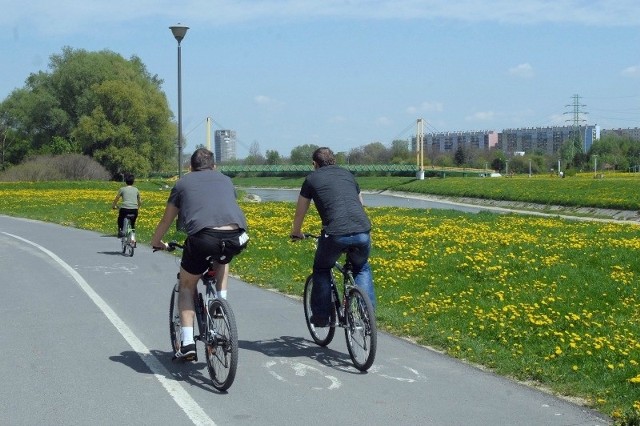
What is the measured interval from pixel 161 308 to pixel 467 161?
5801 inches

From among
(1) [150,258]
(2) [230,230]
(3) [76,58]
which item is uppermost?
(3) [76,58]

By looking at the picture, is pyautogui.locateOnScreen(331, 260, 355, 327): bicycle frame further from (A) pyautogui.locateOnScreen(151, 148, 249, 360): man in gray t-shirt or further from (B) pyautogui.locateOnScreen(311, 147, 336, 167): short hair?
(A) pyautogui.locateOnScreen(151, 148, 249, 360): man in gray t-shirt

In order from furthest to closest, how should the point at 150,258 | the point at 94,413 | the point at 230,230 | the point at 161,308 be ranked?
the point at 150,258 → the point at 161,308 → the point at 230,230 → the point at 94,413

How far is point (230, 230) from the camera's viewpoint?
23.4ft

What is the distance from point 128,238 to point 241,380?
11861mm

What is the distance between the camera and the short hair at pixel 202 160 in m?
7.45

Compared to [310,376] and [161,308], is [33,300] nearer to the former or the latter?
[161,308]

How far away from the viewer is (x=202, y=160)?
7.47m

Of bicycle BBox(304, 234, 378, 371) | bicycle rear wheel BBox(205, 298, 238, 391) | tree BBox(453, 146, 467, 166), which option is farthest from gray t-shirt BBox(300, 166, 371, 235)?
tree BBox(453, 146, 467, 166)

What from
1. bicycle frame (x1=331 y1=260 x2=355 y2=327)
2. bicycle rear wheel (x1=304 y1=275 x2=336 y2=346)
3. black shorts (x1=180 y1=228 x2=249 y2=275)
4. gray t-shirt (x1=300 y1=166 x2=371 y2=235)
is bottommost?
bicycle rear wheel (x1=304 y1=275 x2=336 y2=346)

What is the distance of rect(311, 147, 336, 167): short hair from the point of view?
8.20 m

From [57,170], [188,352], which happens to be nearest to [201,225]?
[188,352]

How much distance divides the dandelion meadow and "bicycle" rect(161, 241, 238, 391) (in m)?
2.31

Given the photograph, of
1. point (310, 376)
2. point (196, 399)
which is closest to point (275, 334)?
point (310, 376)
